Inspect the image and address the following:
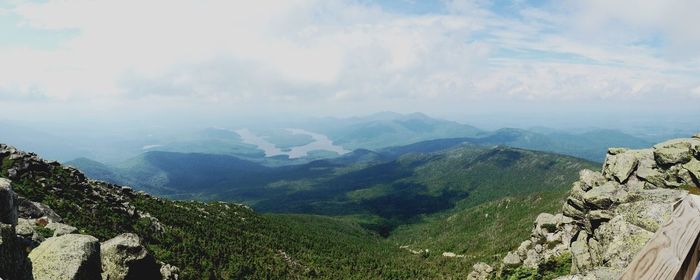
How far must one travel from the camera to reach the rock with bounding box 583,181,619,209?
36.7 meters

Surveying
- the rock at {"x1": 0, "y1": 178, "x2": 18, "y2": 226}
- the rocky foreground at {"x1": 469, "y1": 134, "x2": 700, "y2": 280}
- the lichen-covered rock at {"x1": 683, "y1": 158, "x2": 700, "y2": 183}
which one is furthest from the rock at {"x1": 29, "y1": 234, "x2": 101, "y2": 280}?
the lichen-covered rock at {"x1": 683, "y1": 158, "x2": 700, "y2": 183}

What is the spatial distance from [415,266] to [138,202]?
351 ft

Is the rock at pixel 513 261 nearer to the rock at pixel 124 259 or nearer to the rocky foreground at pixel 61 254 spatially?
the rocky foreground at pixel 61 254

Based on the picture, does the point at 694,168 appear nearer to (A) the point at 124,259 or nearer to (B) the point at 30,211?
(A) the point at 124,259

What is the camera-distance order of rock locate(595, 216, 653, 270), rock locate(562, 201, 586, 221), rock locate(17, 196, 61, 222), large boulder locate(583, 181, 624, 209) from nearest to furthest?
rock locate(595, 216, 653, 270)
large boulder locate(583, 181, 624, 209)
rock locate(562, 201, 586, 221)
rock locate(17, 196, 61, 222)

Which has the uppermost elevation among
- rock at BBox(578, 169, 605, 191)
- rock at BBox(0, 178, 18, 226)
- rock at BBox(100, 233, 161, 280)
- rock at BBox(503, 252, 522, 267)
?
rock at BBox(0, 178, 18, 226)

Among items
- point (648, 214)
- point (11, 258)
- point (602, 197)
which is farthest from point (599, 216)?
point (11, 258)

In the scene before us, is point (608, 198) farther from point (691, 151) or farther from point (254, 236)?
point (254, 236)

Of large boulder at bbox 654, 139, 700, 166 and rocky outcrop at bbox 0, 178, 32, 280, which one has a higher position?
large boulder at bbox 654, 139, 700, 166

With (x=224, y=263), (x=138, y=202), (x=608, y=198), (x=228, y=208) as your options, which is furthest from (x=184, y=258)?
(x=228, y=208)

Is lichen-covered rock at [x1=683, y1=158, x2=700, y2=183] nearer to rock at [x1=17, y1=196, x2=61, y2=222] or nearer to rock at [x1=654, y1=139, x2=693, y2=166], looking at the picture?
rock at [x1=654, y1=139, x2=693, y2=166]

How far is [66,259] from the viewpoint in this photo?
2489 centimetres

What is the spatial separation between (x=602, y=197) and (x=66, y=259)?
4473 cm

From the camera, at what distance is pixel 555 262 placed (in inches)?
1617
